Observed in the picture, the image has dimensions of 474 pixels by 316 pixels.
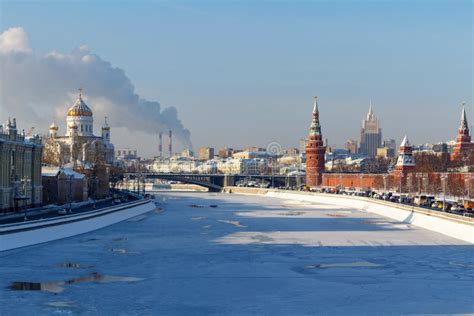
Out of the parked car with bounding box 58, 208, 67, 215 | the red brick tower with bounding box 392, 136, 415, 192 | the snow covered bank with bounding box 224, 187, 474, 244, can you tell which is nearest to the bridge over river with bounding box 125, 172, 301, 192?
the snow covered bank with bounding box 224, 187, 474, 244

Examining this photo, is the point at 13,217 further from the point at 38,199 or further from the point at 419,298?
the point at 419,298

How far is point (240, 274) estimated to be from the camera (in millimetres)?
34094

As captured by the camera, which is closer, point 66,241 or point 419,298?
point 419,298

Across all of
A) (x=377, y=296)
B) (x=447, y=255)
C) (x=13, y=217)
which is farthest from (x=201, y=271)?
(x=13, y=217)

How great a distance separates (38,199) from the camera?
209 feet

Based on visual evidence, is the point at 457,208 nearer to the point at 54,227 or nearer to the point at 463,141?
the point at 54,227

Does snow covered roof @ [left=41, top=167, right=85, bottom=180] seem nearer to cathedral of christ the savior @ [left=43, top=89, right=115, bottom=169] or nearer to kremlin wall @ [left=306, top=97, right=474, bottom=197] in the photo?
cathedral of christ the savior @ [left=43, top=89, right=115, bottom=169]

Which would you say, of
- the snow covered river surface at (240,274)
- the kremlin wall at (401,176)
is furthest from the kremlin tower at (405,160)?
the snow covered river surface at (240,274)

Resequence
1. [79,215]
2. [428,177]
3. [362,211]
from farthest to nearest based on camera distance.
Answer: [428,177] → [362,211] → [79,215]

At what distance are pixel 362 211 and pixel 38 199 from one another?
3482 cm

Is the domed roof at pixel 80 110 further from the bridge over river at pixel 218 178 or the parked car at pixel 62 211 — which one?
the parked car at pixel 62 211

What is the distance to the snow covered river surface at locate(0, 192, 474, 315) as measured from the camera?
2731cm

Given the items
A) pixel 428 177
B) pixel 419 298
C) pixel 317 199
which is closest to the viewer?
pixel 419 298

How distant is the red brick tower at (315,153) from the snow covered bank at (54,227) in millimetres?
76238
